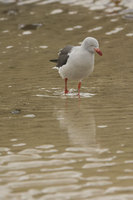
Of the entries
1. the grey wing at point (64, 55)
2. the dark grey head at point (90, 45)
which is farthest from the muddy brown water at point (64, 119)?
the dark grey head at point (90, 45)

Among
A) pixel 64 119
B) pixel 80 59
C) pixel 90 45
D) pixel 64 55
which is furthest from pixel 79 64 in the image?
pixel 64 119

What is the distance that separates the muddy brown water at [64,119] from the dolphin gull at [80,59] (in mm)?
539

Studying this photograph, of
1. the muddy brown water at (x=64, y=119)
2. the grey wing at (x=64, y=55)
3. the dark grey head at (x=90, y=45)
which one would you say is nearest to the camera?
the muddy brown water at (x=64, y=119)

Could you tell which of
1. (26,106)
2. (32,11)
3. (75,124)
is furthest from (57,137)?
(32,11)

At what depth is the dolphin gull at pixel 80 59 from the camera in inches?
485

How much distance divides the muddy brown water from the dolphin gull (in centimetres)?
54

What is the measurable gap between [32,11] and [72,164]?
18.0 metres

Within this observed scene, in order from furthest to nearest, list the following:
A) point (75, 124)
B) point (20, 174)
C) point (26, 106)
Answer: point (26, 106) → point (75, 124) → point (20, 174)

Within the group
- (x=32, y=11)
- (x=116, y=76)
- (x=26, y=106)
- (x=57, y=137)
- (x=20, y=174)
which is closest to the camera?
(x=20, y=174)

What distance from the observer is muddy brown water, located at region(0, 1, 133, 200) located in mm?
6973

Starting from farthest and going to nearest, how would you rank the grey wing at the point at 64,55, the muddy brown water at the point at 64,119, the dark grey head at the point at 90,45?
the grey wing at the point at 64,55 < the dark grey head at the point at 90,45 < the muddy brown water at the point at 64,119

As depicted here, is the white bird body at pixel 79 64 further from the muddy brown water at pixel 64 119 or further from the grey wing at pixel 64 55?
the muddy brown water at pixel 64 119

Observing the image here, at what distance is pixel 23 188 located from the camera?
22.5 ft

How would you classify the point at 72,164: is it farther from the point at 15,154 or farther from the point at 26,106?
the point at 26,106
